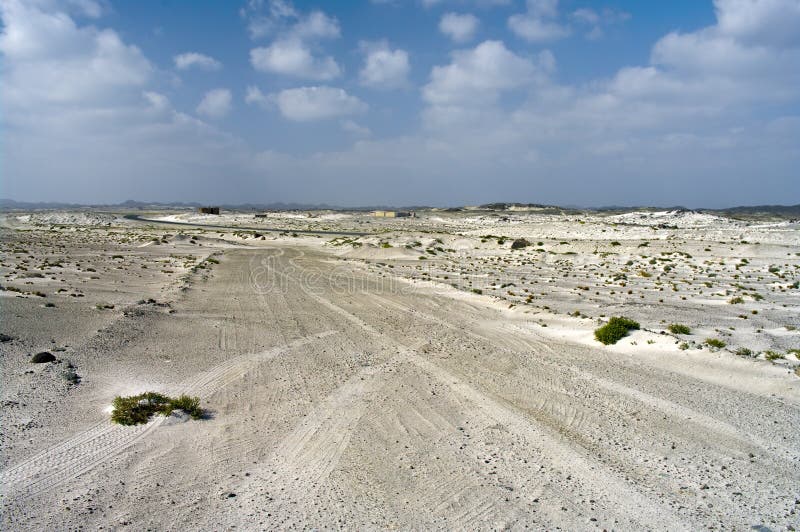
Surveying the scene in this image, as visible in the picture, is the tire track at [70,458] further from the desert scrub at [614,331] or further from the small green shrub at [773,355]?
the small green shrub at [773,355]

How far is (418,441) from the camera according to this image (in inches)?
309

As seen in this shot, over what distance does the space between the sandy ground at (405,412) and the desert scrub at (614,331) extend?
236 millimetres

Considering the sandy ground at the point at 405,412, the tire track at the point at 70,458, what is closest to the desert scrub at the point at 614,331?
the sandy ground at the point at 405,412

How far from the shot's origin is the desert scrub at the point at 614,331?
1326 centimetres

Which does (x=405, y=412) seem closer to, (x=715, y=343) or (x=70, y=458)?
(x=70, y=458)

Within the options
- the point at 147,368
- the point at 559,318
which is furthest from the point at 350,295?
the point at 147,368

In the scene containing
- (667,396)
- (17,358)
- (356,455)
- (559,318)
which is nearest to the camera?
(356,455)

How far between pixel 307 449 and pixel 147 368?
5402mm

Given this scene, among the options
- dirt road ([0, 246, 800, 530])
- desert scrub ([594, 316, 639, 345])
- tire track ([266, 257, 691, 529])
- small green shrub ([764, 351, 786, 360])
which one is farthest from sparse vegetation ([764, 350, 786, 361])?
tire track ([266, 257, 691, 529])

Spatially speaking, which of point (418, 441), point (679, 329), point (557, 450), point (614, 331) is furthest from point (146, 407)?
point (679, 329)

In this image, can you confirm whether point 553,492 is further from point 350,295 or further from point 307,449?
point 350,295

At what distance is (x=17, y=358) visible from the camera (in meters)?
10.9

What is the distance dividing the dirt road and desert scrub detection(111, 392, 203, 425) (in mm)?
271

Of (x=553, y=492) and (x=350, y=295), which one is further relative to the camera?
(x=350, y=295)
